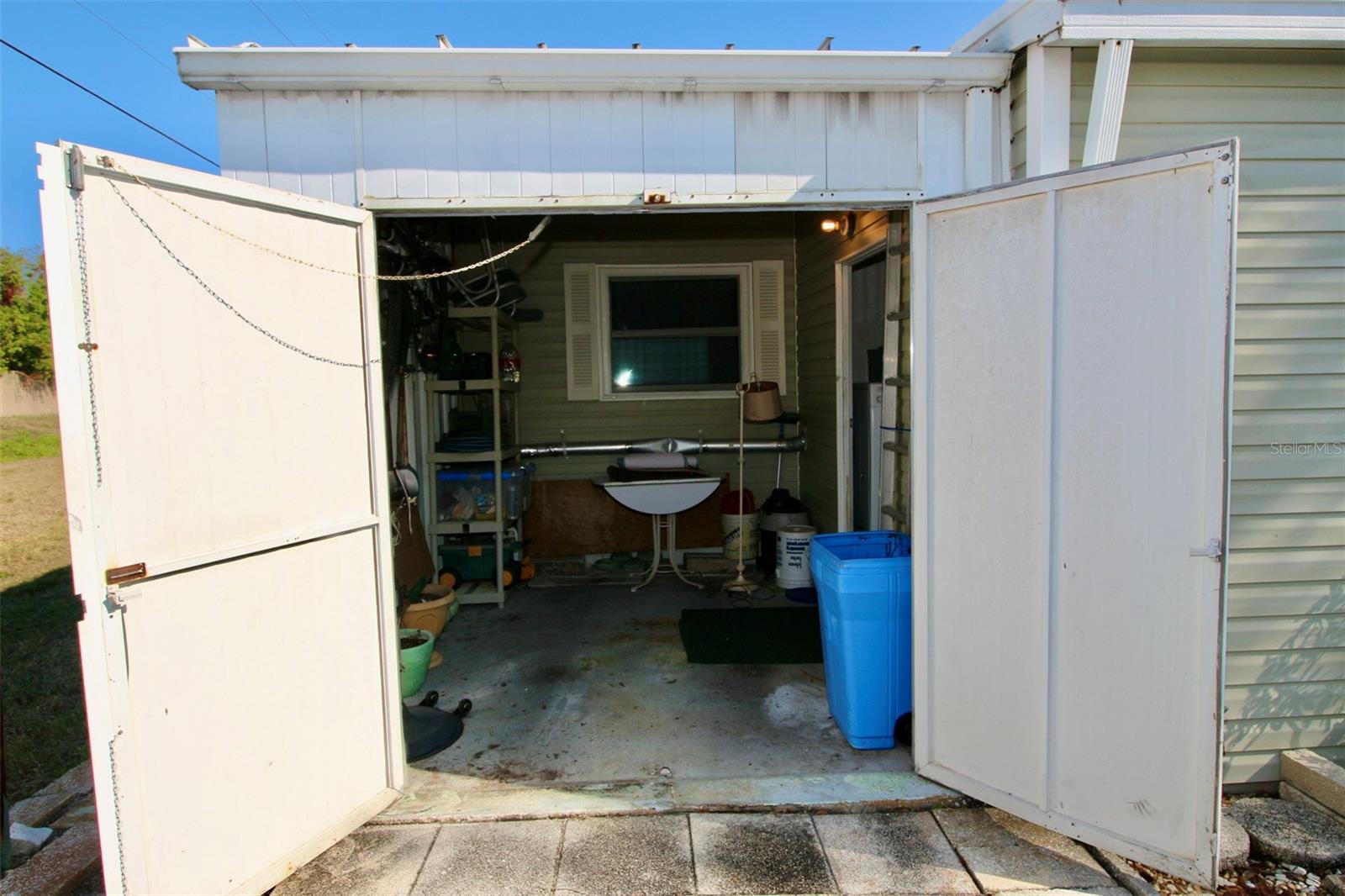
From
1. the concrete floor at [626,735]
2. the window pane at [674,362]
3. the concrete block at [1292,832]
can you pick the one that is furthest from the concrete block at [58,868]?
the window pane at [674,362]

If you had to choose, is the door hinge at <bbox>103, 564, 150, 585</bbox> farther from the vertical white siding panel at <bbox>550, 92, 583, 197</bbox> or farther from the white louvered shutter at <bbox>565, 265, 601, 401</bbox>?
the white louvered shutter at <bbox>565, 265, 601, 401</bbox>

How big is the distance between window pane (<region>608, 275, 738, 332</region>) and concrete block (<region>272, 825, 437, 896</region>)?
4754 millimetres

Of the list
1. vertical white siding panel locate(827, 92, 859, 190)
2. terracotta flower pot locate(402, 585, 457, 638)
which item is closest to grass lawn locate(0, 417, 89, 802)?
terracotta flower pot locate(402, 585, 457, 638)

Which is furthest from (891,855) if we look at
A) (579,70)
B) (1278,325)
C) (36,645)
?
(36,645)

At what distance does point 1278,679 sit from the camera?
10.4ft

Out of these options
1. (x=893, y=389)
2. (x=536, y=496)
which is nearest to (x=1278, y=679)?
(x=893, y=389)

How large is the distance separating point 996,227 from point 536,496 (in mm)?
4809

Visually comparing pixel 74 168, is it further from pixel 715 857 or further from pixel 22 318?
pixel 22 318

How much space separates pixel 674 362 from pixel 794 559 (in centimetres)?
213

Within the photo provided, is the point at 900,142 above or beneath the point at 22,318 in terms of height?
beneath

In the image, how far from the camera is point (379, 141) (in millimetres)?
2902

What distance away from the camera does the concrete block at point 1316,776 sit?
113 inches

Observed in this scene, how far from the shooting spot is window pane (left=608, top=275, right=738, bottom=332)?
682 cm

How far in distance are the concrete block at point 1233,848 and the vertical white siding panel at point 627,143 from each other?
3047 millimetres
